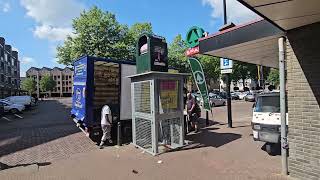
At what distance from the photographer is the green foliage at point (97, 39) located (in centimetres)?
3612

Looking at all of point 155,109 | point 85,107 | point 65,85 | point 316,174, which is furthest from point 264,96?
point 65,85

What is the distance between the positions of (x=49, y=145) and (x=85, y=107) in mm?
2039

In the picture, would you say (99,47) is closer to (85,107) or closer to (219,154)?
(85,107)

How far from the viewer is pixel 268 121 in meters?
9.48

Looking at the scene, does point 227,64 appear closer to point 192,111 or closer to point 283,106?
point 192,111

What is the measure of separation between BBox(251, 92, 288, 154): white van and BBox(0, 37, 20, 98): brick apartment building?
64.2 meters

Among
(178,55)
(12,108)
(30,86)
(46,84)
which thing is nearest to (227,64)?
(12,108)

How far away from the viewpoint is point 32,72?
125562 millimetres

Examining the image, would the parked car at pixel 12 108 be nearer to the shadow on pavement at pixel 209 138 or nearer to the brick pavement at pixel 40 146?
the brick pavement at pixel 40 146

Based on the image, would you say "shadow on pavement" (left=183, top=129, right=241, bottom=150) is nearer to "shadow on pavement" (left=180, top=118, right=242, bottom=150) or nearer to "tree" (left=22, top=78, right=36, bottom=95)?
"shadow on pavement" (left=180, top=118, right=242, bottom=150)

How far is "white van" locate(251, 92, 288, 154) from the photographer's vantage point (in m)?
9.21

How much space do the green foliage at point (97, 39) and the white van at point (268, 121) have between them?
88.9 ft

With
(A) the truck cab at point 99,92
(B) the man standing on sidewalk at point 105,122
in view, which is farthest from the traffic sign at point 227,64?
(B) the man standing on sidewalk at point 105,122

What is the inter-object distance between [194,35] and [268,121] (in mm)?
4408
